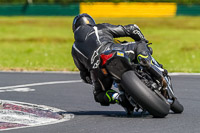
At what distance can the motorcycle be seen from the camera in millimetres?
6969

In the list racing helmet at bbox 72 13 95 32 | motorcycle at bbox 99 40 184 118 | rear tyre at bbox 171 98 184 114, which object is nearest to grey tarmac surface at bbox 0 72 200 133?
rear tyre at bbox 171 98 184 114

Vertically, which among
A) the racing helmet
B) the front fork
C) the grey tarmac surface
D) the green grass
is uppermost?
the racing helmet

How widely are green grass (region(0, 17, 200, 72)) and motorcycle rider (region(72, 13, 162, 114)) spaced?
6.91 metres

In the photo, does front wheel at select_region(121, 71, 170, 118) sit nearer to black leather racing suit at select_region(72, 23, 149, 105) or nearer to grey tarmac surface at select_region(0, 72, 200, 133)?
grey tarmac surface at select_region(0, 72, 200, 133)

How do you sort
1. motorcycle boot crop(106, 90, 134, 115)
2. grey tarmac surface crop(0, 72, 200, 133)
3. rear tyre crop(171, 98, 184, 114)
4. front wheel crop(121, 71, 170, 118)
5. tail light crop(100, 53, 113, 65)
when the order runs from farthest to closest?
rear tyre crop(171, 98, 184, 114)
motorcycle boot crop(106, 90, 134, 115)
tail light crop(100, 53, 113, 65)
front wheel crop(121, 71, 170, 118)
grey tarmac surface crop(0, 72, 200, 133)

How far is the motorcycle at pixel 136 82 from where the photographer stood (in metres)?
6.97

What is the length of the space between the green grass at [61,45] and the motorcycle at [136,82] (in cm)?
718

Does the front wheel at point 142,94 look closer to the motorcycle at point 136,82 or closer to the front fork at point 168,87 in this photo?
the motorcycle at point 136,82

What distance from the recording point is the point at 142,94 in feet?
22.8

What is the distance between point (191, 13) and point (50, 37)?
81.3 feet

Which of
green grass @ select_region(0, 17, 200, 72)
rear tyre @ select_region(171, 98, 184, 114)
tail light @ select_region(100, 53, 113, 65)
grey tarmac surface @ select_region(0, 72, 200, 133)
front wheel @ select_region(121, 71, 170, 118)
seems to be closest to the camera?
grey tarmac surface @ select_region(0, 72, 200, 133)

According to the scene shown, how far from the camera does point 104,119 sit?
738 centimetres

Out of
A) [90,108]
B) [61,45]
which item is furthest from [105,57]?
[61,45]

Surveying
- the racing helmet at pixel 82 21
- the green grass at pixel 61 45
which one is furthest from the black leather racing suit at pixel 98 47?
the green grass at pixel 61 45
